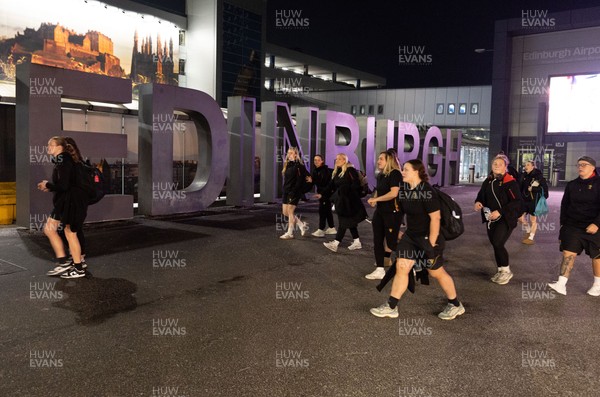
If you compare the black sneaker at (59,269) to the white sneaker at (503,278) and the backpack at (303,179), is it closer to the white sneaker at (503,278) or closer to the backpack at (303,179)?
the backpack at (303,179)

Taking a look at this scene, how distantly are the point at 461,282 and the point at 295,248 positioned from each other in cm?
351

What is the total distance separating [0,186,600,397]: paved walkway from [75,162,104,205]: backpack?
3.98 feet

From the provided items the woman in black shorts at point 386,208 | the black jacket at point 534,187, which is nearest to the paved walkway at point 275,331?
the woman in black shorts at point 386,208

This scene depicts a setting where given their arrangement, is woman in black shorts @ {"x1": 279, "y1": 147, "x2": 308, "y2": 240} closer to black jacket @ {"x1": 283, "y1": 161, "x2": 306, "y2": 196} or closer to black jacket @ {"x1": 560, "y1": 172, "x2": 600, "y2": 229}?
black jacket @ {"x1": 283, "y1": 161, "x2": 306, "y2": 196}

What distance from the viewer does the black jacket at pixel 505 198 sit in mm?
7184

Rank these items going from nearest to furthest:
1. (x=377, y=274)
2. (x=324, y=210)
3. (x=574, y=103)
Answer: (x=377, y=274)
(x=324, y=210)
(x=574, y=103)

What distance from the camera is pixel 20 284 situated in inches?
266

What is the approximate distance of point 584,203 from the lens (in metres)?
6.70

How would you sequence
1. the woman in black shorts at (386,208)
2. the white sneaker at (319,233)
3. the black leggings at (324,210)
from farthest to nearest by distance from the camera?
the white sneaker at (319,233) → the black leggings at (324,210) → the woman in black shorts at (386,208)

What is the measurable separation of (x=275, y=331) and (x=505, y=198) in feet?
13.4

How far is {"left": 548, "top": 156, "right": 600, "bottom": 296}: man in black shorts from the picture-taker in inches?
261

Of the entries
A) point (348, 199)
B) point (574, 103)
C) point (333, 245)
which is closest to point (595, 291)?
point (348, 199)

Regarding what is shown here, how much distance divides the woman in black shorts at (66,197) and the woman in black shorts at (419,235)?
4.40m

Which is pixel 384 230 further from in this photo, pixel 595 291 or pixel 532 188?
pixel 532 188
